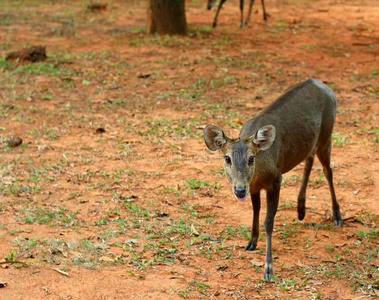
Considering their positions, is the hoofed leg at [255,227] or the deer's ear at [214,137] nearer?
the deer's ear at [214,137]

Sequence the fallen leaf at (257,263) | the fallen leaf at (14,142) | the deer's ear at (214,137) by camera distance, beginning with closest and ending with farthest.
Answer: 1. the deer's ear at (214,137)
2. the fallen leaf at (257,263)
3. the fallen leaf at (14,142)

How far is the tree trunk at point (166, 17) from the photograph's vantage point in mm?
14961

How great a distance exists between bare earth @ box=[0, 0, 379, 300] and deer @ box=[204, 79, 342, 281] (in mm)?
482

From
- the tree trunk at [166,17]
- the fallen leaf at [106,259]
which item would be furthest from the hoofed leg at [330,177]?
the tree trunk at [166,17]

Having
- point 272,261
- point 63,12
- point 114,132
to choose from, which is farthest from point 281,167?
point 63,12

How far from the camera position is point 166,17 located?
15.1 metres

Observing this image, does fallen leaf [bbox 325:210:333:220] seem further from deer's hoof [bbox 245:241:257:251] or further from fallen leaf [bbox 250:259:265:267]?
fallen leaf [bbox 250:259:265:267]

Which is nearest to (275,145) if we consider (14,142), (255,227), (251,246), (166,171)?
(255,227)

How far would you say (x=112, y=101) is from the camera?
11086 mm

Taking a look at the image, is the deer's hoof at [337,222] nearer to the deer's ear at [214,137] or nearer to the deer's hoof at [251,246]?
the deer's hoof at [251,246]

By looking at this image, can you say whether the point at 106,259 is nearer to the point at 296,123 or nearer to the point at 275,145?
the point at 275,145

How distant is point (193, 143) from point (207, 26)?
28.5 ft

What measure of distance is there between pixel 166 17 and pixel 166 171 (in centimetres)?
766

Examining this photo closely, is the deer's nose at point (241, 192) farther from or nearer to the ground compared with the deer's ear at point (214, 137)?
nearer to the ground
